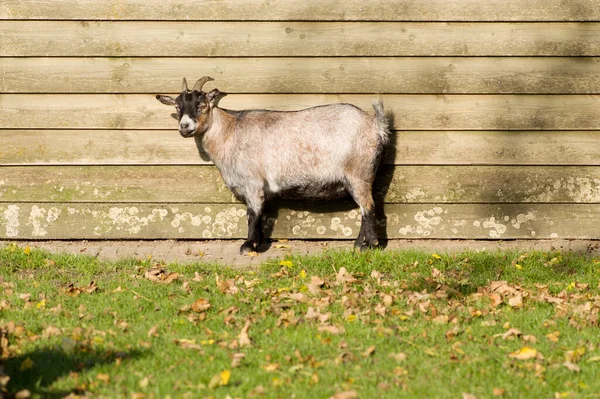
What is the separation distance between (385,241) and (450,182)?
0.87m

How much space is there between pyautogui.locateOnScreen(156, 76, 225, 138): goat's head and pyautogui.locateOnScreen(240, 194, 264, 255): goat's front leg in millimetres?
848

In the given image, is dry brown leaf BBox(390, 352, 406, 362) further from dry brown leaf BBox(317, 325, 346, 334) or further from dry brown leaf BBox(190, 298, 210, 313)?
dry brown leaf BBox(190, 298, 210, 313)

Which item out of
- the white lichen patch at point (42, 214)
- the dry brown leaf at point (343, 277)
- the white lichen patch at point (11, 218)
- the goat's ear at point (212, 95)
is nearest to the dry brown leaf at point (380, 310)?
the dry brown leaf at point (343, 277)

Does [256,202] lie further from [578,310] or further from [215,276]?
[578,310]

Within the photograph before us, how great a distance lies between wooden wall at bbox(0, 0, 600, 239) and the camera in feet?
27.4

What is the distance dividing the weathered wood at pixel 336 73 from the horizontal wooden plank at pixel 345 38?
0.08 m

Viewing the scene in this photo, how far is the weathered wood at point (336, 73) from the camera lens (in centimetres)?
839

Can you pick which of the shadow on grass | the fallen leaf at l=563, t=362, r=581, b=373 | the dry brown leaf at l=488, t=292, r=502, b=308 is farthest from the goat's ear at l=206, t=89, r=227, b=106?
the fallen leaf at l=563, t=362, r=581, b=373

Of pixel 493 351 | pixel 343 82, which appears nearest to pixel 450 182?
pixel 343 82

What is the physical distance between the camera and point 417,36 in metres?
8.35

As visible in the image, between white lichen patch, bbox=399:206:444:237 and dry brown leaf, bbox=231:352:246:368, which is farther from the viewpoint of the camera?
white lichen patch, bbox=399:206:444:237

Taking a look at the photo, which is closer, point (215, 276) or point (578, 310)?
point (578, 310)

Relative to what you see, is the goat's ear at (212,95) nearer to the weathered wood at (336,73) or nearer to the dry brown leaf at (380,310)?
the weathered wood at (336,73)

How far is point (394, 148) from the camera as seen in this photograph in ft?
27.9
